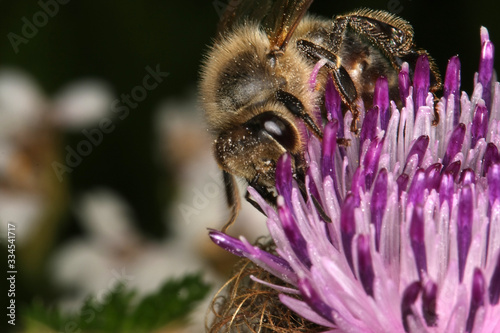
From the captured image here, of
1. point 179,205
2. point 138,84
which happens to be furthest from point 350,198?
point 138,84

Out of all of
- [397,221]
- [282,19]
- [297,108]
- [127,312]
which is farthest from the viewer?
[127,312]

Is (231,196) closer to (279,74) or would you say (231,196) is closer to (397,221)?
(279,74)

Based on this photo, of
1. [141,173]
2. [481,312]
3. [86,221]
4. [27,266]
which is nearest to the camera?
[481,312]

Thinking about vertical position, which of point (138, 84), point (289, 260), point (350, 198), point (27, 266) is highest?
point (350, 198)

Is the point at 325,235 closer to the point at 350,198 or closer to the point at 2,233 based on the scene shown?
the point at 350,198

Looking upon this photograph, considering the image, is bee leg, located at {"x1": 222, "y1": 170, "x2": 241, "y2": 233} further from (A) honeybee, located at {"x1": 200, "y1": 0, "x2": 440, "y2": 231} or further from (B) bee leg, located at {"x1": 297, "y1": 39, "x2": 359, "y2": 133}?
(B) bee leg, located at {"x1": 297, "y1": 39, "x2": 359, "y2": 133}

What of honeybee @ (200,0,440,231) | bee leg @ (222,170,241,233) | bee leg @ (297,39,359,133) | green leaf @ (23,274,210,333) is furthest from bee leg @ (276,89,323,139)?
→ green leaf @ (23,274,210,333)

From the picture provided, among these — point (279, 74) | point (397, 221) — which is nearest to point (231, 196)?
point (279, 74)
